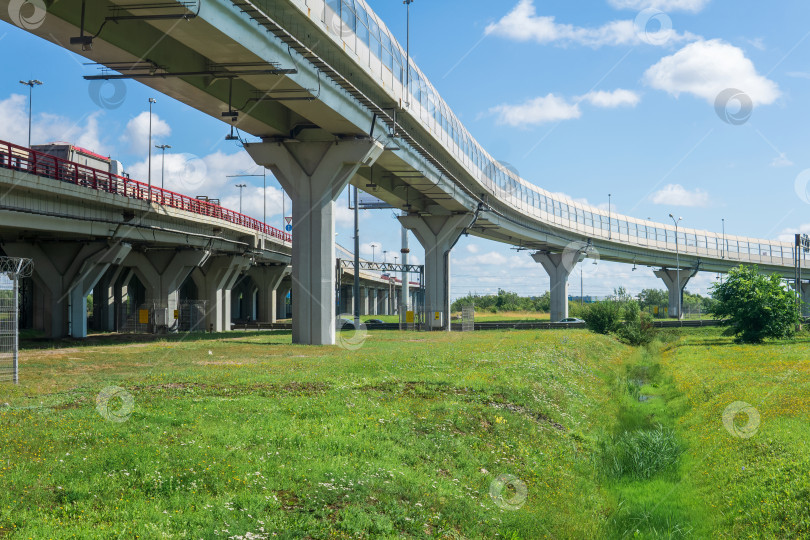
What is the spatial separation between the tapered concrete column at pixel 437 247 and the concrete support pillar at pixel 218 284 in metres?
15.4

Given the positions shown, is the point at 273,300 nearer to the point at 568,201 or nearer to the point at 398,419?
the point at 568,201

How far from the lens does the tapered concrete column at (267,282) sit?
81250 millimetres

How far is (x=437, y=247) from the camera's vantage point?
63.5 meters

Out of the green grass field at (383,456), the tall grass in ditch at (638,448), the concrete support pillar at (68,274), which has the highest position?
the concrete support pillar at (68,274)

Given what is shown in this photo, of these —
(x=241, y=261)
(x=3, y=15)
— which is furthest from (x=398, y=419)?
(x=241, y=261)

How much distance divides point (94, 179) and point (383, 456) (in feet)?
99.5

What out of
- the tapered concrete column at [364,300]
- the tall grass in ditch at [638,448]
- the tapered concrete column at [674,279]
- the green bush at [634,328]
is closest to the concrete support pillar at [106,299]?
the green bush at [634,328]

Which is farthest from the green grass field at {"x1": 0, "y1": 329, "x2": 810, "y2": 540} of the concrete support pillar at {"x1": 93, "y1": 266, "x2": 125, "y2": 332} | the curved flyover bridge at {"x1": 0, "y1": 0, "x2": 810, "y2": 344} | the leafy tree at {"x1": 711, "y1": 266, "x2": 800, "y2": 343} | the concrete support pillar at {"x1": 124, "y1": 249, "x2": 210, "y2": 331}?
the concrete support pillar at {"x1": 93, "y1": 266, "x2": 125, "y2": 332}

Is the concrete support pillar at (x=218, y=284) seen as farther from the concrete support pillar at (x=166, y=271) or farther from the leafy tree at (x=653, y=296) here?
the leafy tree at (x=653, y=296)

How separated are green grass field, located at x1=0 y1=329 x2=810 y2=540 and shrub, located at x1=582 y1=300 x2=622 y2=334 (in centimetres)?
3579

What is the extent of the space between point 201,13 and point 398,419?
529 inches

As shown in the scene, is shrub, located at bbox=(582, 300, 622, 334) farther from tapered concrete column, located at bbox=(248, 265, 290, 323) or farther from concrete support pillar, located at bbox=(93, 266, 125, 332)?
concrete support pillar, located at bbox=(93, 266, 125, 332)

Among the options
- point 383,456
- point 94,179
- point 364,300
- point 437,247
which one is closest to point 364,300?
point 364,300

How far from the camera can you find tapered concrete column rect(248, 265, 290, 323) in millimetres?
81250
